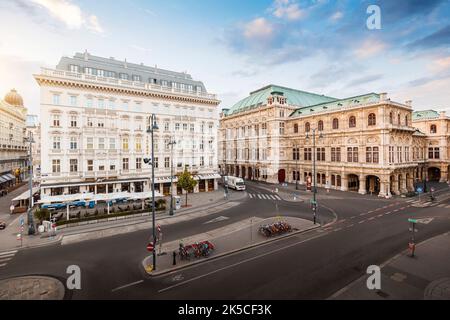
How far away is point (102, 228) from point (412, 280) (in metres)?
27.1

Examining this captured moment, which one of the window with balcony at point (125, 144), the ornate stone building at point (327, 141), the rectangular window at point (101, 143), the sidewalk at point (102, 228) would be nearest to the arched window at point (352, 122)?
the ornate stone building at point (327, 141)

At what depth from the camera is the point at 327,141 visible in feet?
164

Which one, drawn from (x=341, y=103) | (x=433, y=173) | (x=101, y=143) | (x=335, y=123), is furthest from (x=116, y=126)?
(x=433, y=173)

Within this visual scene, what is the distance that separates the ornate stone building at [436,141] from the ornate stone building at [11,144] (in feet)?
331

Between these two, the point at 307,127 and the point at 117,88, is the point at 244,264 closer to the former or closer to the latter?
the point at 117,88

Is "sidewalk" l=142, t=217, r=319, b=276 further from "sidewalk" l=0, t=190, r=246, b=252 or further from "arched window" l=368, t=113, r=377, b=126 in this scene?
"arched window" l=368, t=113, r=377, b=126

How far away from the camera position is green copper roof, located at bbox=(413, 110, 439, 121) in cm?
6124

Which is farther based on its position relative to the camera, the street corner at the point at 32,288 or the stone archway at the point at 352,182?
the stone archway at the point at 352,182

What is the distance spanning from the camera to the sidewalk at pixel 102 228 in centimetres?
2093

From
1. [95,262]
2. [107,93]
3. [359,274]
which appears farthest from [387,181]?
[107,93]

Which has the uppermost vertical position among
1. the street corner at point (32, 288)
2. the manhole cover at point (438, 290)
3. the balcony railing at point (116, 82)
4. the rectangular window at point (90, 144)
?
the balcony railing at point (116, 82)

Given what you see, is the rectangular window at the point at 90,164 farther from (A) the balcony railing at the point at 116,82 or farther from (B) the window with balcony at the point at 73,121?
(A) the balcony railing at the point at 116,82

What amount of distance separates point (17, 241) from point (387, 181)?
52048 mm
